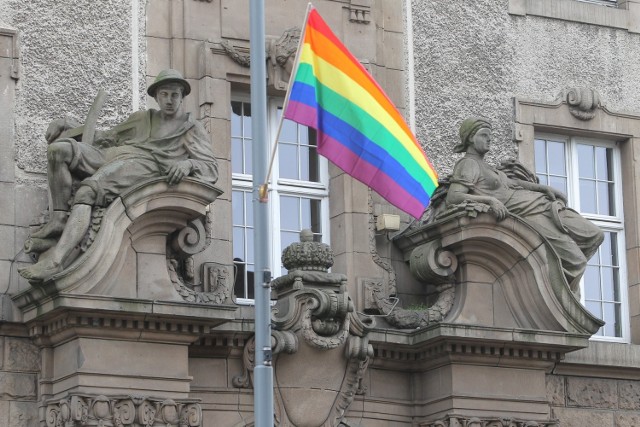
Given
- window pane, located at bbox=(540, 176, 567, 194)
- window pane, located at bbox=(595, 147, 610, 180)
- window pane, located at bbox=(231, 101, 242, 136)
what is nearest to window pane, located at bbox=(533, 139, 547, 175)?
window pane, located at bbox=(540, 176, 567, 194)

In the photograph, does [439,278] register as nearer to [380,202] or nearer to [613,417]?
[380,202]

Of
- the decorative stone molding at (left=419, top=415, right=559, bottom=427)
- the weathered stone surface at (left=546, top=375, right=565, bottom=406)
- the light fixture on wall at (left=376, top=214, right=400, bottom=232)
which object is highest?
the light fixture on wall at (left=376, top=214, right=400, bottom=232)

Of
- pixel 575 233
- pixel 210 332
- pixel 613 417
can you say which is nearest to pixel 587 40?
pixel 575 233

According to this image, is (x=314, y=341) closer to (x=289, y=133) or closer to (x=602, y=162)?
(x=289, y=133)

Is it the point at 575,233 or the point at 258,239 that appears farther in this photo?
the point at 575,233

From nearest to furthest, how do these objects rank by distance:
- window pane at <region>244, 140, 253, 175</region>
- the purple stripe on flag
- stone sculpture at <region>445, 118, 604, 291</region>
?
the purple stripe on flag → stone sculpture at <region>445, 118, 604, 291</region> → window pane at <region>244, 140, 253, 175</region>

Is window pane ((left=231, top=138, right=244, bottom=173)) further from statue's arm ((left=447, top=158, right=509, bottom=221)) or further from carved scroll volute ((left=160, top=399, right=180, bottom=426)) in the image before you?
carved scroll volute ((left=160, top=399, right=180, bottom=426))

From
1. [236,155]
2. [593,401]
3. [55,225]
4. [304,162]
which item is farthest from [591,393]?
[55,225]

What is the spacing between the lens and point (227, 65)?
1928 cm

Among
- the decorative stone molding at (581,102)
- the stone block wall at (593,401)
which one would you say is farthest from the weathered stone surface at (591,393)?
the decorative stone molding at (581,102)

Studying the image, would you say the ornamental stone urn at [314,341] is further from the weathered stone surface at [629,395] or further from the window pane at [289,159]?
the weathered stone surface at [629,395]

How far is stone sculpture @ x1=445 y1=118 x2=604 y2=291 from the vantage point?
19.5 metres

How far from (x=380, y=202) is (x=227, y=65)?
191 cm

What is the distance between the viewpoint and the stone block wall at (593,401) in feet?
65.9
